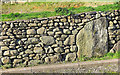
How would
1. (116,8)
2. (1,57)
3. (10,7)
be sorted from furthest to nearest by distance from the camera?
(10,7)
(116,8)
(1,57)

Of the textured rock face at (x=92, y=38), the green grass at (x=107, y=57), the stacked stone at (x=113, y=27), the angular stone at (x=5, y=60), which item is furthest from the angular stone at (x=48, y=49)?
the stacked stone at (x=113, y=27)

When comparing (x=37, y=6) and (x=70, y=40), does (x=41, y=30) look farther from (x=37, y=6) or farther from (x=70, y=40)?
(x=37, y=6)

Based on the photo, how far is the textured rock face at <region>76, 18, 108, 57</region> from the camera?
595 centimetres

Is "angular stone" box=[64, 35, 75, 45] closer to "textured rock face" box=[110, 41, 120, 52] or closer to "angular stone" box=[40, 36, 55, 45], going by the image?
"angular stone" box=[40, 36, 55, 45]

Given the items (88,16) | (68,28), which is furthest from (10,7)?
(88,16)

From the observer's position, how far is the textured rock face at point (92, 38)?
19.5 feet

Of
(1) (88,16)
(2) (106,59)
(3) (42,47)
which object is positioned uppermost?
(1) (88,16)

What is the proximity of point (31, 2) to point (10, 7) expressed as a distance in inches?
45.6

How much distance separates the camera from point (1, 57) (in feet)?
19.0

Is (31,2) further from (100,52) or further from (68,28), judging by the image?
(100,52)

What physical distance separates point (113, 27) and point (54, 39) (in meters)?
2.45

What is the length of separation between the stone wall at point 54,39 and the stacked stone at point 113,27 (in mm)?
89

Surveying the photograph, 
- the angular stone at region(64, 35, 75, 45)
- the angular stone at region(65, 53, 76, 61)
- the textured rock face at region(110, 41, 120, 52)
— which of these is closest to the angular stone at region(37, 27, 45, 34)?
the angular stone at region(64, 35, 75, 45)

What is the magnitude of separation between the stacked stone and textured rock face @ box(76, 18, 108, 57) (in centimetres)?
26
